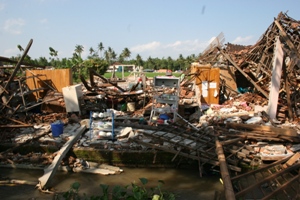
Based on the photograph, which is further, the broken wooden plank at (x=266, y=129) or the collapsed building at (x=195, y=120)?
the broken wooden plank at (x=266, y=129)

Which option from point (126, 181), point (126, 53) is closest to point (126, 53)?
point (126, 53)

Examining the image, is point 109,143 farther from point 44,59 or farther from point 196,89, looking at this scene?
point 44,59

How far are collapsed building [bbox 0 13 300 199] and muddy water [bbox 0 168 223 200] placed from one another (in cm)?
30

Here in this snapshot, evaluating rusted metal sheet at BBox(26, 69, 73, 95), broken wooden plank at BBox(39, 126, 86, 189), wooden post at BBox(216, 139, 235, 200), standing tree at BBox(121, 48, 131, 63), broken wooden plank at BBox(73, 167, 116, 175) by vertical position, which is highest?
standing tree at BBox(121, 48, 131, 63)

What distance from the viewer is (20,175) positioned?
292 inches

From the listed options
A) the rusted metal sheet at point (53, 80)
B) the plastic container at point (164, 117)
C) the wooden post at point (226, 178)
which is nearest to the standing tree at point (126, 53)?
the rusted metal sheet at point (53, 80)

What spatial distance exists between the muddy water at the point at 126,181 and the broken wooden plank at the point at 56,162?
0.85ft

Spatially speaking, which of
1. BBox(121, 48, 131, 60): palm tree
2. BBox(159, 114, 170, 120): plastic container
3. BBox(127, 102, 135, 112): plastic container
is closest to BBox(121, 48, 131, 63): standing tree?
BBox(121, 48, 131, 60): palm tree

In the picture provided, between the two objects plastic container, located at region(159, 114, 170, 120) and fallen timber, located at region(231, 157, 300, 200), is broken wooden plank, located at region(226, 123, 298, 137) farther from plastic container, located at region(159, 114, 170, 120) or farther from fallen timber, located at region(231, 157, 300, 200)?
plastic container, located at region(159, 114, 170, 120)

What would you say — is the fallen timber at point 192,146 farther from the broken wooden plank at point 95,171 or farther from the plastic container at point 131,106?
the plastic container at point 131,106

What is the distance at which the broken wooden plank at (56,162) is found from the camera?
649 centimetres

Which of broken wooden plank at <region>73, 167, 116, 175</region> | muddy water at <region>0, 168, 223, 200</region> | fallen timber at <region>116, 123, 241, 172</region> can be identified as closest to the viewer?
muddy water at <region>0, 168, 223, 200</region>

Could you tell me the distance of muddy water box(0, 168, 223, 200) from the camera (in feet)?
20.9

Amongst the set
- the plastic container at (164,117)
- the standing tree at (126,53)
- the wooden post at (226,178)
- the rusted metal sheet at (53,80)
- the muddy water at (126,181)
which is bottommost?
the muddy water at (126,181)
